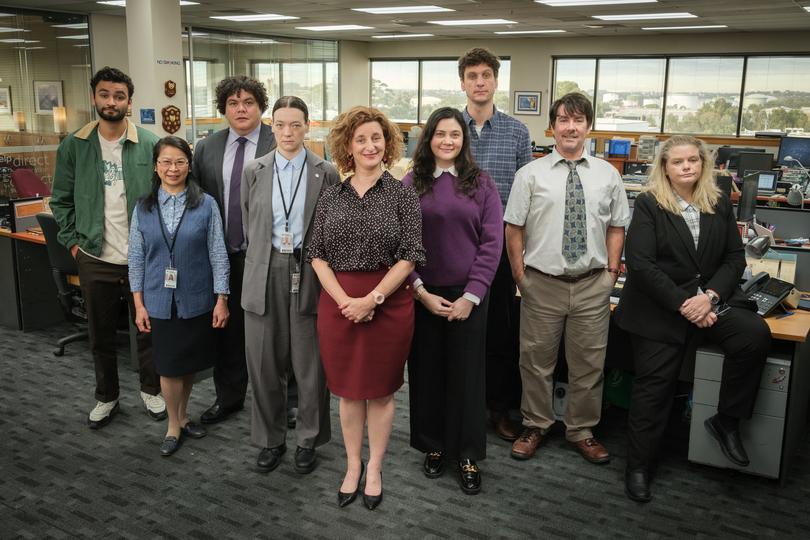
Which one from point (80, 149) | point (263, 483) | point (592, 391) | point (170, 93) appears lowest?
point (263, 483)

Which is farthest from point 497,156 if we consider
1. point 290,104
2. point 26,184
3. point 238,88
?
point 26,184

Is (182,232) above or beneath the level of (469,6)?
beneath

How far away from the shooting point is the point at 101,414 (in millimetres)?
3414

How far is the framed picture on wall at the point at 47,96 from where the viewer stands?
8703 mm

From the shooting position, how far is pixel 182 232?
2.95 metres

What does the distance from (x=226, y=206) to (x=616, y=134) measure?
10754mm

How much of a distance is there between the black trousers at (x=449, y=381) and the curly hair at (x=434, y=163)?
385 mm

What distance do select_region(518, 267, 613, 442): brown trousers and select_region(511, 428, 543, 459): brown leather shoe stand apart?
4cm

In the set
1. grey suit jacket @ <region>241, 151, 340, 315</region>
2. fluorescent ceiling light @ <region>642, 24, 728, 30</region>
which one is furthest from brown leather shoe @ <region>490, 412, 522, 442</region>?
fluorescent ceiling light @ <region>642, 24, 728, 30</region>

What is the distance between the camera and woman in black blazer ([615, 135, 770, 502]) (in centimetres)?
275

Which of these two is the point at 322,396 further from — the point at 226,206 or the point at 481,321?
the point at 226,206

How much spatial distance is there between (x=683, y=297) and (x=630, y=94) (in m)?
10.9

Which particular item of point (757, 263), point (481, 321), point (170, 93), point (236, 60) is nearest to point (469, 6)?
point (170, 93)

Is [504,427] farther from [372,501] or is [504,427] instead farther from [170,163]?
[170,163]
